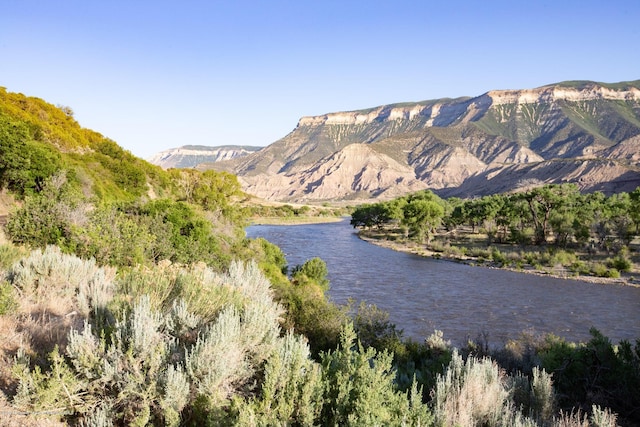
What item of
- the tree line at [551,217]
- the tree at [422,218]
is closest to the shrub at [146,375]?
the tree line at [551,217]

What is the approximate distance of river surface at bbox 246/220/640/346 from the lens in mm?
20078

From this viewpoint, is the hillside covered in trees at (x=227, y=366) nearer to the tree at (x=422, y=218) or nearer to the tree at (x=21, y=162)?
the tree at (x=21, y=162)

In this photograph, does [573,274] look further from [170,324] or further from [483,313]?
[170,324]

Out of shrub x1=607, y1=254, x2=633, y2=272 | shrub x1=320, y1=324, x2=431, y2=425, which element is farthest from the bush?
shrub x1=607, y1=254, x2=633, y2=272

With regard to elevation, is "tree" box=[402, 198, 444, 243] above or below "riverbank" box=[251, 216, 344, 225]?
above

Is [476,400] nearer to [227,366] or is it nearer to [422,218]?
[227,366]

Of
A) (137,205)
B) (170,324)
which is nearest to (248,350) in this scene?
(170,324)

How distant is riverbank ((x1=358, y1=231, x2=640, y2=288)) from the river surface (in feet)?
A: 3.22

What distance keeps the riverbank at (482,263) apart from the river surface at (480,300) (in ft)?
3.22

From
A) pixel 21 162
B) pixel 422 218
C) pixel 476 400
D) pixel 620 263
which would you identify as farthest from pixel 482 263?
pixel 21 162

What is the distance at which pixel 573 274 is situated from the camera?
32531 mm

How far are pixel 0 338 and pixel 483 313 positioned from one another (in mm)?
22821

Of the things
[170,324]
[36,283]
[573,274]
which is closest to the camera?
[170,324]

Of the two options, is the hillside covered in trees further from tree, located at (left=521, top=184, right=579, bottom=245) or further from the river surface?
tree, located at (left=521, top=184, right=579, bottom=245)
